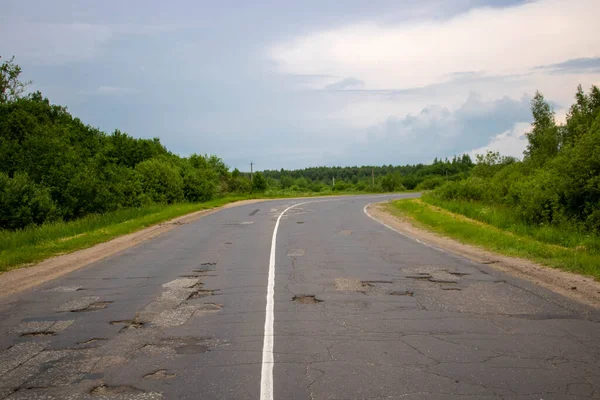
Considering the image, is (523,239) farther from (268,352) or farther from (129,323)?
(129,323)

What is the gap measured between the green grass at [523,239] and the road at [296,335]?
1909mm

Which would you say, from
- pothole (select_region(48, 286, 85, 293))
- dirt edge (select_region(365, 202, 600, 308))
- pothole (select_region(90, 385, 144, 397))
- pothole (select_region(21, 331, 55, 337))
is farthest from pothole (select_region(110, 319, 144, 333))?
dirt edge (select_region(365, 202, 600, 308))

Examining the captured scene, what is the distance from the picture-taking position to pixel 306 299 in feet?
30.2

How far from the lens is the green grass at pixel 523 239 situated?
12.4 m

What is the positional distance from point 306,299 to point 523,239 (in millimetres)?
10243

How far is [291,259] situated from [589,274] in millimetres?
6712

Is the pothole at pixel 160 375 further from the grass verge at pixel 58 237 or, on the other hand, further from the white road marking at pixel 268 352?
the grass verge at pixel 58 237

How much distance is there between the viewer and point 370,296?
9422mm

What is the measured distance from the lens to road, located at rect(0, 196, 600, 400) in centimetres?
533

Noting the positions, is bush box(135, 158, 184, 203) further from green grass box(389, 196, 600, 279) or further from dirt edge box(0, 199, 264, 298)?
green grass box(389, 196, 600, 279)

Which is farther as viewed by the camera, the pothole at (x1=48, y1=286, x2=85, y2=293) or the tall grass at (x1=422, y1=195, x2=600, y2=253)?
the tall grass at (x1=422, y1=195, x2=600, y2=253)

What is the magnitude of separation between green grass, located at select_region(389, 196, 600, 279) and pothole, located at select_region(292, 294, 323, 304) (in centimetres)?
576

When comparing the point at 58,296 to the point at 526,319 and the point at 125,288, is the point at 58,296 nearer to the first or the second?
the point at 125,288

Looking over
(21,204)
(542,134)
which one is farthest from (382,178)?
(21,204)
